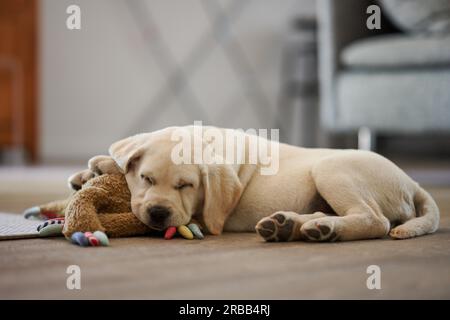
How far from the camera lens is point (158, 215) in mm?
1388

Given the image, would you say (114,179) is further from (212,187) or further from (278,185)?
(278,185)

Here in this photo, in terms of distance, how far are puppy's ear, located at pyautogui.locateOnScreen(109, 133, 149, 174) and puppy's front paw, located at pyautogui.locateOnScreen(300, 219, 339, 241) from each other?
1.29ft

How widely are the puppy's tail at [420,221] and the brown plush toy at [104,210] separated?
0.55 m

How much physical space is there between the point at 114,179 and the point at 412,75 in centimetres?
157

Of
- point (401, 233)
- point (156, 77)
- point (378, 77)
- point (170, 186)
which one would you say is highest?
point (156, 77)

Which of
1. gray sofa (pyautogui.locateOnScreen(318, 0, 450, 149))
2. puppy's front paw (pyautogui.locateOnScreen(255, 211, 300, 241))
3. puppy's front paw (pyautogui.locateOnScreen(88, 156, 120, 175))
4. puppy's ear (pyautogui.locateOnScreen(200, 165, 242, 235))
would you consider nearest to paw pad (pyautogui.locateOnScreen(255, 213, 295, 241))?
puppy's front paw (pyautogui.locateOnScreen(255, 211, 300, 241))

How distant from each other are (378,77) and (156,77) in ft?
6.92

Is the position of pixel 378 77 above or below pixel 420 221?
above

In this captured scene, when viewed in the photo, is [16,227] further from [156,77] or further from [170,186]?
Result: [156,77]

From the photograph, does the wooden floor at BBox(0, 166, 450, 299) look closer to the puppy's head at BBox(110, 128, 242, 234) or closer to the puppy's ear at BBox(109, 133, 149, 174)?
the puppy's head at BBox(110, 128, 242, 234)

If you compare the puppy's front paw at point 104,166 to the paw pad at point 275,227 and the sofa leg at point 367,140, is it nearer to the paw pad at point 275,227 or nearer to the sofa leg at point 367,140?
the paw pad at point 275,227

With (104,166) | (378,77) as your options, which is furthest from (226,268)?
(378,77)

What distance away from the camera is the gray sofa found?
8.49 ft

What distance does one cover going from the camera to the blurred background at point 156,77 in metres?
4.23
